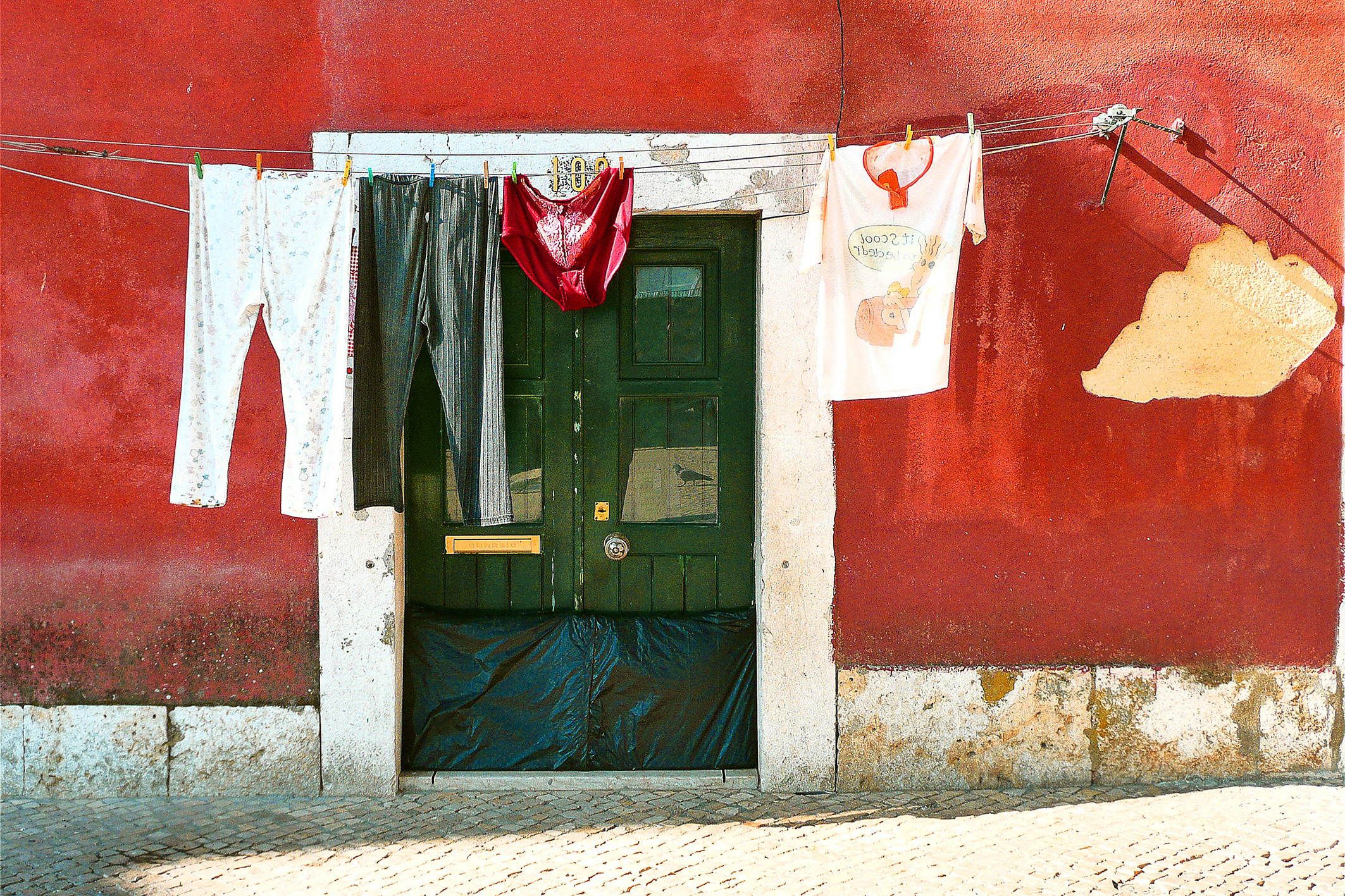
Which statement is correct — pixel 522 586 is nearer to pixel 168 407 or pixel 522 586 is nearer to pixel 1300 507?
pixel 168 407

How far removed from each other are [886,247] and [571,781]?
8.37ft

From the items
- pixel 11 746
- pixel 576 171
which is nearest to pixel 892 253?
pixel 576 171

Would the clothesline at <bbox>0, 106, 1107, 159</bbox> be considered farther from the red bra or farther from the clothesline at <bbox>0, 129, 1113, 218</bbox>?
the red bra

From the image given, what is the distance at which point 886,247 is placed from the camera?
3289 mm

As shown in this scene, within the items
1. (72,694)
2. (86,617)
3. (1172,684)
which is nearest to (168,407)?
(86,617)

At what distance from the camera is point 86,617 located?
12.2ft

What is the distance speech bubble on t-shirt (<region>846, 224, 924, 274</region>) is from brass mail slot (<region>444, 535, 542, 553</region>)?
182 centimetres

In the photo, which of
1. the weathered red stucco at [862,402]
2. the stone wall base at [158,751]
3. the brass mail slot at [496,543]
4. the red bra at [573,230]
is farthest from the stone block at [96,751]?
the red bra at [573,230]

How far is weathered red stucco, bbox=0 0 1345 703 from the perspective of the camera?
3.67 metres

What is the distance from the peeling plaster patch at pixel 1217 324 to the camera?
381 centimetres

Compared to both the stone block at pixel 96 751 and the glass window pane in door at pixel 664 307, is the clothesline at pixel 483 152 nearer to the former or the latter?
the glass window pane in door at pixel 664 307

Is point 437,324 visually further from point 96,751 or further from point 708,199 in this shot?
point 96,751

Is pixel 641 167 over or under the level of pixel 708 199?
over

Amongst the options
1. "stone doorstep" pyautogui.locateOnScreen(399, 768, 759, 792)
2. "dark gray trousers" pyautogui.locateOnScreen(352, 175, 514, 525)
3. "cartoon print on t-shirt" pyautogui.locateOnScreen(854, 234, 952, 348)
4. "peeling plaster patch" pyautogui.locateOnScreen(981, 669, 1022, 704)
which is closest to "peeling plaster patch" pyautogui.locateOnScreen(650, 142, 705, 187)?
"dark gray trousers" pyautogui.locateOnScreen(352, 175, 514, 525)
